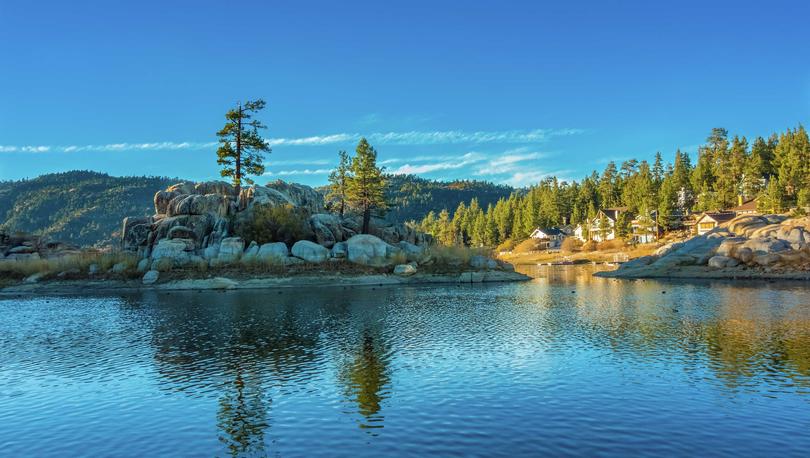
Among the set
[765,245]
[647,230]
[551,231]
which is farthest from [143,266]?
[551,231]

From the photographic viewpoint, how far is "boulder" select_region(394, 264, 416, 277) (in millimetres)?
62750

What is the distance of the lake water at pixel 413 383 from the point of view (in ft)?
41.0

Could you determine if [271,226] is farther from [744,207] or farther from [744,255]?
[744,207]

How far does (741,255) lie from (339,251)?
161 ft

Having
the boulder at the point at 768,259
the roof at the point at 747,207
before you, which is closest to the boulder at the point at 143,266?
the boulder at the point at 768,259

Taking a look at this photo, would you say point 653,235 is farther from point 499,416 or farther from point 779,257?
point 499,416

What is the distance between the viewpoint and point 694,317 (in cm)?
3075

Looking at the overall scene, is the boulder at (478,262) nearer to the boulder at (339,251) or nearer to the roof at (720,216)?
the boulder at (339,251)

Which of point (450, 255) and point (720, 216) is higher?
point (720, 216)

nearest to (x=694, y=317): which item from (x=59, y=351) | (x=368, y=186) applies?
(x=59, y=351)

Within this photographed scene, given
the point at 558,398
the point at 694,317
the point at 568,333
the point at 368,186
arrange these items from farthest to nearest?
the point at 368,186, the point at 694,317, the point at 568,333, the point at 558,398

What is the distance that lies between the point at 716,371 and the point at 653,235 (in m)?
116

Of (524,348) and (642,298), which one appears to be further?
(642,298)

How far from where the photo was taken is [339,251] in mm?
63312
